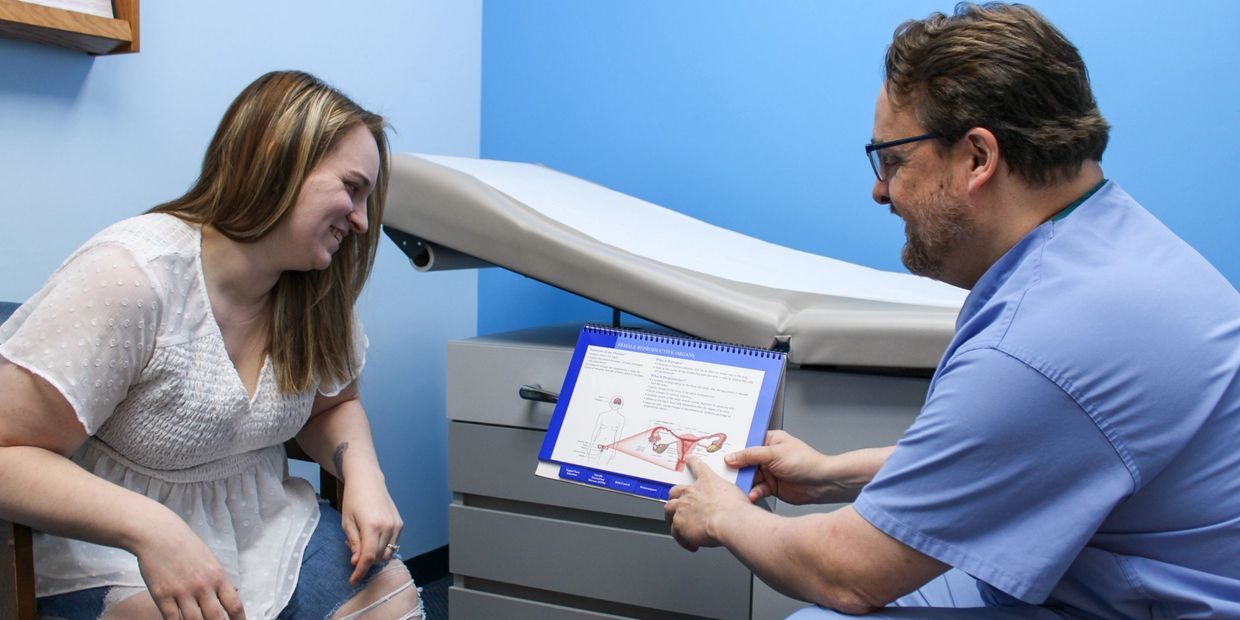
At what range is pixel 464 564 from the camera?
1.56 meters

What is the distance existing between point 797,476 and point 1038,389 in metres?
0.43

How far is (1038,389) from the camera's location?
78 centimetres

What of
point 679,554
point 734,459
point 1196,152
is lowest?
point 679,554

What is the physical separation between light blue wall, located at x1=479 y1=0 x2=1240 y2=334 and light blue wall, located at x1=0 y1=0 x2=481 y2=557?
0.17 m

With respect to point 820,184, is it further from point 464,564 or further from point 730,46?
point 464,564

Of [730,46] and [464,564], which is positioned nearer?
[464,564]

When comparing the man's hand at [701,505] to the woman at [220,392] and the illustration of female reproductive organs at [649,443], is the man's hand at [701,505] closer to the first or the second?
the illustration of female reproductive organs at [649,443]

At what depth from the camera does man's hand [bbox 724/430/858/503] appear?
115 centimetres

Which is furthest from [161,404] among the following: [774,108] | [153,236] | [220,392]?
[774,108]

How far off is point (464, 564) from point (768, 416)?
27.1 inches

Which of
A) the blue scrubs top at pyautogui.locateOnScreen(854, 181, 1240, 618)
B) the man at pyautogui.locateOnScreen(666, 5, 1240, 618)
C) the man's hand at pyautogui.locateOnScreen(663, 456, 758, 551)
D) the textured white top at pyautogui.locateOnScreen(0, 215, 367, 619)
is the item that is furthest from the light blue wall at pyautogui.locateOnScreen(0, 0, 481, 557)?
the blue scrubs top at pyautogui.locateOnScreen(854, 181, 1240, 618)

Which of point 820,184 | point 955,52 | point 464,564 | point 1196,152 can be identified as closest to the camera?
point 955,52

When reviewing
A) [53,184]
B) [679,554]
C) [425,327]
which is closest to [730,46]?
[425,327]

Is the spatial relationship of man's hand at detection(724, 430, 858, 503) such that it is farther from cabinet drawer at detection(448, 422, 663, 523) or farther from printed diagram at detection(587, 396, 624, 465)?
cabinet drawer at detection(448, 422, 663, 523)
